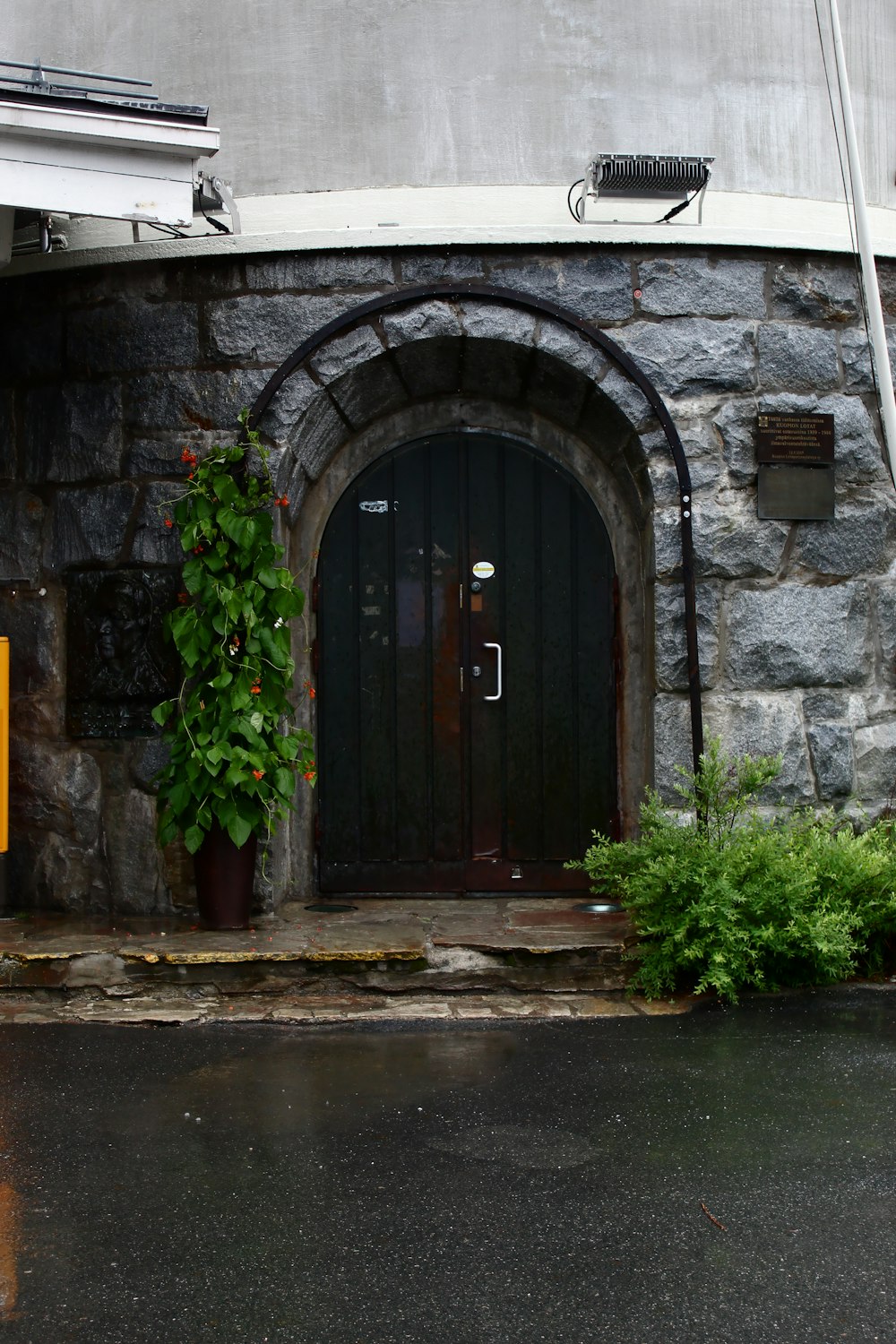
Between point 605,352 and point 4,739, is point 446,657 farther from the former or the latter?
point 4,739

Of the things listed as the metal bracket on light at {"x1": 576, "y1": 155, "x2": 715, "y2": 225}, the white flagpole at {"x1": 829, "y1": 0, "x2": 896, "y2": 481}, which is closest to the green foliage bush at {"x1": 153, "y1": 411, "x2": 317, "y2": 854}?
the metal bracket on light at {"x1": 576, "y1": 155, "x2": 715, "y2": 225}

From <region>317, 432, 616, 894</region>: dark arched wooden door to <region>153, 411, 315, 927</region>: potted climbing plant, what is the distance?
0.69 metres

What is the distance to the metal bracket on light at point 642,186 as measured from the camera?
5.26 metres

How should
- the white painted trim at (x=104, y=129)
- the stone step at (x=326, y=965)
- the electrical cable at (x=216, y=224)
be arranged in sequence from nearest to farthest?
the white painted trim at (x=104, y=129) < the stone step at (x=326, y=965) < the electrical cable at (x=216, y=224)

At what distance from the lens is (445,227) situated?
18.2 feet

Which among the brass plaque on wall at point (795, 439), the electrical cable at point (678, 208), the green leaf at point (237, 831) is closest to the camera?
the green leaf at point (237, 831)

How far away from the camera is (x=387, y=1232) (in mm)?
2910

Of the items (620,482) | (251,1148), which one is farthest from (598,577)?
(251,1148)

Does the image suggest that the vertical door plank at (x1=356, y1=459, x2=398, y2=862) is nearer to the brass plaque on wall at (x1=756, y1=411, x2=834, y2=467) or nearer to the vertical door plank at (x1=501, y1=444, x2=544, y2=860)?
the vertical door plank at (x1=501, y1=444, x2=544, y2=860)

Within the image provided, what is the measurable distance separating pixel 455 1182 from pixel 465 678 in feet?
10.3

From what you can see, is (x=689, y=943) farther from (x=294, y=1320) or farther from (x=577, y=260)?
(x=577, y=260)

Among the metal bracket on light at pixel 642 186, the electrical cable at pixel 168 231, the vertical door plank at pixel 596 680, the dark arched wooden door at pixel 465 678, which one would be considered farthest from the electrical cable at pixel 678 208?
the electrical cable at pixel 168 231

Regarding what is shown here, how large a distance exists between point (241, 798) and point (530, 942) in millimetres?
1246

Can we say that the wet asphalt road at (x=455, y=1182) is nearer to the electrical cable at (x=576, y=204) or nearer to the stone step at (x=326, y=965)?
the stone step at (x=326, y=965)
